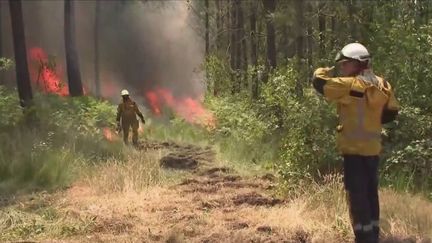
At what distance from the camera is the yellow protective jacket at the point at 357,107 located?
5.00 meters

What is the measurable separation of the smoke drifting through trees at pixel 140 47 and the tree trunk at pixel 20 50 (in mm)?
22645

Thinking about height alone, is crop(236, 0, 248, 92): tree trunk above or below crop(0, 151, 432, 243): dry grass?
above

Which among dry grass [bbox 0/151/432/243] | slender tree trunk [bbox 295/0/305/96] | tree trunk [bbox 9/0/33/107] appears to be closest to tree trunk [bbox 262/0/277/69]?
slender tree trunk [bbox 295/0/305/96]

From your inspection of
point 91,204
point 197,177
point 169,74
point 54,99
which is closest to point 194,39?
point 169,74

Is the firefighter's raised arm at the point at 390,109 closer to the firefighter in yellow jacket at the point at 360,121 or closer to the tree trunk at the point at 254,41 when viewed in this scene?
the firefighter in yellow jacket at the point at 360,121

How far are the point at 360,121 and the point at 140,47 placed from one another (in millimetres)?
38733

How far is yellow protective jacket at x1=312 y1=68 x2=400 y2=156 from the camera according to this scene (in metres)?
5.00

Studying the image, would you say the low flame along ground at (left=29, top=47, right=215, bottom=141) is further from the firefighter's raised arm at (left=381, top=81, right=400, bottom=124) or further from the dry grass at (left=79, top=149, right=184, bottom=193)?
the firefighter's raised arm at (left=381, top=81, right=400, bottom=124)

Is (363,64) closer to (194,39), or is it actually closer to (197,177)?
(197,177)

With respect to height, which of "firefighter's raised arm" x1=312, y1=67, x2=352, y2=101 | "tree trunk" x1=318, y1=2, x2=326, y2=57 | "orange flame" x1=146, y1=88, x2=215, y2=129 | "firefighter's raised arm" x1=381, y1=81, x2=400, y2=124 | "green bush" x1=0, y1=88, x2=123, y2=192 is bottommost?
"orange flame" x1=146, y1=88, x2=215, y2=129

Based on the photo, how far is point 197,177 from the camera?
10000 mm

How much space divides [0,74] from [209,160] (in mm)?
14330

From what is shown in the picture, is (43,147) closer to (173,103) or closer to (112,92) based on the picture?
(173,103)

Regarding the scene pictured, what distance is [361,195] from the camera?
17.0 feet
